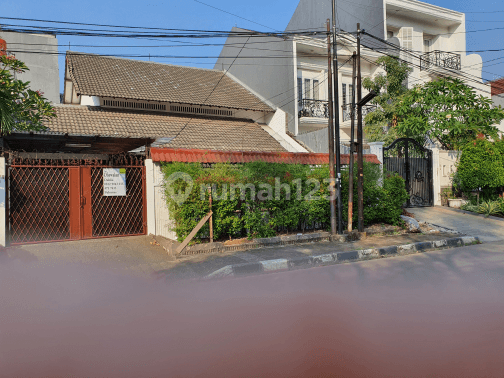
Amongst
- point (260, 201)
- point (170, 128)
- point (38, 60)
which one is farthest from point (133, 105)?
point (260, 201)

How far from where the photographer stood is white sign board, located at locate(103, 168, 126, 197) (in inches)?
345

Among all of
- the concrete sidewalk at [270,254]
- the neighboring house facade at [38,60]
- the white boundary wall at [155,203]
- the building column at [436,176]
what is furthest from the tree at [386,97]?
the neighboring house facade at [38,60]

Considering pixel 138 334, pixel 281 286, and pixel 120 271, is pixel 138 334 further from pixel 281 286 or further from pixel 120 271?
pixel 120 271

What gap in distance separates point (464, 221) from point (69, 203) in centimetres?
1145

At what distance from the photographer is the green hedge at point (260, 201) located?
780 cm

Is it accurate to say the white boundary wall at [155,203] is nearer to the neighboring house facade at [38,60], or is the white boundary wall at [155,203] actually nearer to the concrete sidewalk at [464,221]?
the concrete sidewalk at [464,221]

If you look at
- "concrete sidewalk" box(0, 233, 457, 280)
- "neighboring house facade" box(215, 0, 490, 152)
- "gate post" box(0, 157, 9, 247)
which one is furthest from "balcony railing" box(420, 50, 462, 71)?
"gate post" box(0, 157, 9, 247)

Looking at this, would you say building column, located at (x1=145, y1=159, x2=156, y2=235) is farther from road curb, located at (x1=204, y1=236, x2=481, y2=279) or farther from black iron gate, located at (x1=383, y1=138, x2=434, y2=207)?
black iron gate, located at (x1=383, y1=138, x2=434, y2=207)

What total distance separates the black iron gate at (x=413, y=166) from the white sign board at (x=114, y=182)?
909 cm

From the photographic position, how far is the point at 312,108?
1833cm

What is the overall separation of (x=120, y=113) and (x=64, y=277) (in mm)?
10005

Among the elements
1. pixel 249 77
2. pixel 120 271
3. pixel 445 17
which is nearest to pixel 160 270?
pixel 120 271

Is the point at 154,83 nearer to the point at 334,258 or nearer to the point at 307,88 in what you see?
the point at 307,88

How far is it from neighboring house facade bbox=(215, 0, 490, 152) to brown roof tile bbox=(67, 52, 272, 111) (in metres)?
1.53
